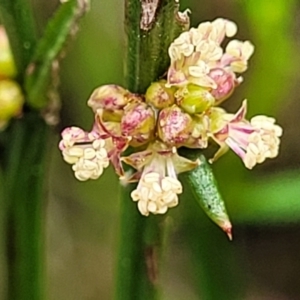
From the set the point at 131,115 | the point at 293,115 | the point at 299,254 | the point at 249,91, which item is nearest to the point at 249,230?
the point at 299,254

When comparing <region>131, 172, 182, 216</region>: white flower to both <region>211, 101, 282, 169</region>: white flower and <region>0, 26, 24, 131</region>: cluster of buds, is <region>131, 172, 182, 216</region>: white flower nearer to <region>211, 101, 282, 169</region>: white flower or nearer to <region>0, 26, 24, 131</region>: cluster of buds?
<region>211, 101, 282, 169</region>: white flower

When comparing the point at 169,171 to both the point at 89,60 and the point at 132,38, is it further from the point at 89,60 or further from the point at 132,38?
the point at 89,60

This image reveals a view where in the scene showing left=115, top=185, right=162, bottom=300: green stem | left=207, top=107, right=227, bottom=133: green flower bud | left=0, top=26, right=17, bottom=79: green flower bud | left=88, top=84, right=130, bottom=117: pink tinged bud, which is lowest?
left=115, top=185, right=162, bottom=300: green stem

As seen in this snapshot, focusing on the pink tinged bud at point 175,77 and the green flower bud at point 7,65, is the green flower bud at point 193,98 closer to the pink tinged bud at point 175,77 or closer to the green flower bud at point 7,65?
the pink tinged bud at point 175,77

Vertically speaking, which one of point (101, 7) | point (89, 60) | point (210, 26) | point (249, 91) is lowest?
point (210, 26)

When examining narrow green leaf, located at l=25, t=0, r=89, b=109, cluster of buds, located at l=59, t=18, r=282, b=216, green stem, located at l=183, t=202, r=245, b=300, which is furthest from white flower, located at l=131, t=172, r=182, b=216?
green stem, located at l=183, t=202, r=245, b=300

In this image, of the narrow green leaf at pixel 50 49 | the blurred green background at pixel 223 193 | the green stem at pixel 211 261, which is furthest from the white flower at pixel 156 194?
the green stem at pixel 211 261
